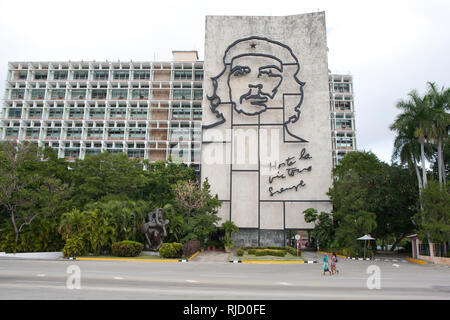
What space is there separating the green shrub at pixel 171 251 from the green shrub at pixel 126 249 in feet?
7.26

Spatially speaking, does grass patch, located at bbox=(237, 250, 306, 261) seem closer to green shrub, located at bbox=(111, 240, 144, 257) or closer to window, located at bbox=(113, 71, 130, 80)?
green shrub, located at bbox=(111, 240, 144, 257)

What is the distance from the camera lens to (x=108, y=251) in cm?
3453

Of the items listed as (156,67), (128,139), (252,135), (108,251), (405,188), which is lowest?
(108,251)

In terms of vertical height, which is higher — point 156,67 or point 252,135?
point 156,67

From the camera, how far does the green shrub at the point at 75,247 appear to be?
1231 inches

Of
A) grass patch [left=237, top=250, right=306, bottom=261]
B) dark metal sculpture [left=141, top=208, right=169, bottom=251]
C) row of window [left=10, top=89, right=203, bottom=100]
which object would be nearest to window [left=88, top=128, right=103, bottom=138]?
row of window [left=10, top=89, right=203, bottom=100]

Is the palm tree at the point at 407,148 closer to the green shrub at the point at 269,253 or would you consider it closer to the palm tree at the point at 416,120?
the palm tree at the point at 416,120

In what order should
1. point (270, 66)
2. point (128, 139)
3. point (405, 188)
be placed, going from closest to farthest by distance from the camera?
point (405, 188), point (270, 66), point (128, 139)

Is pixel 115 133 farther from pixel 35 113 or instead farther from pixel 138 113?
pixel 35 113

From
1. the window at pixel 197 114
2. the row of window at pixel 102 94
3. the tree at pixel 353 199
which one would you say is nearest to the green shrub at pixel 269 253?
the tree at pixel 353 199

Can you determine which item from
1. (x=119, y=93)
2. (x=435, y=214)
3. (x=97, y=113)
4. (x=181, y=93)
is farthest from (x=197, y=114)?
(x=435, y=214)

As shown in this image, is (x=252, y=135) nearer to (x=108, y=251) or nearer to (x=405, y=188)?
(x=405, y=188)
